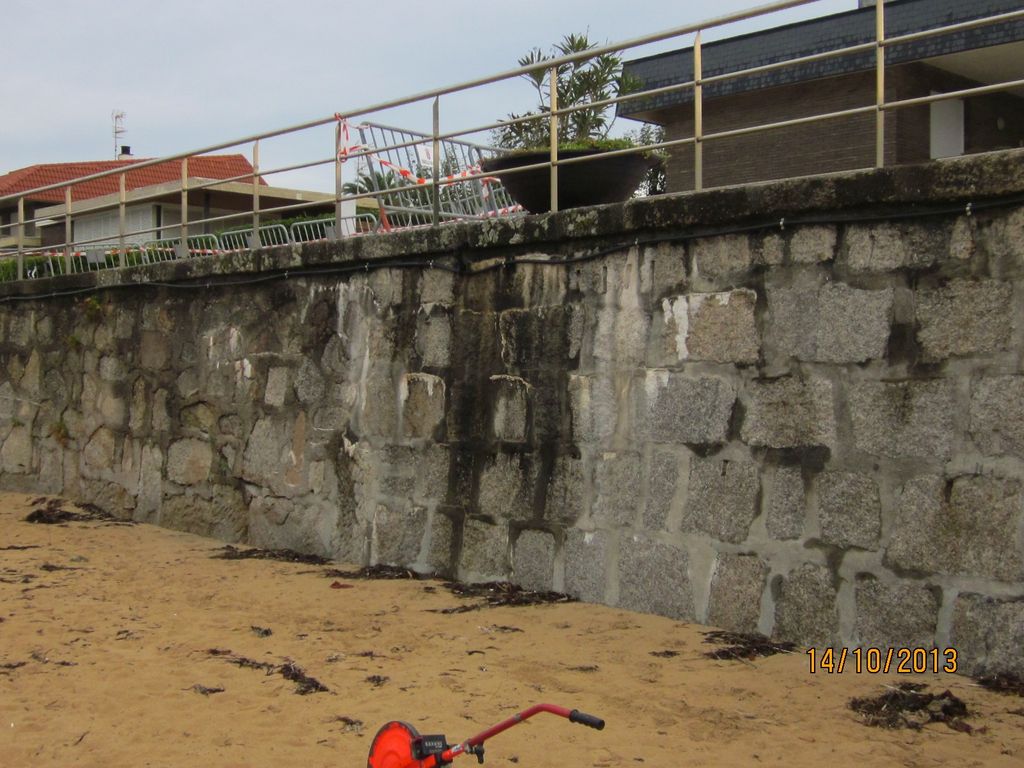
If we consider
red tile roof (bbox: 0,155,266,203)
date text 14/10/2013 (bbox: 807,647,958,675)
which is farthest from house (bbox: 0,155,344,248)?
date text 14/10/2013 (bbox: 807,647,958,675)

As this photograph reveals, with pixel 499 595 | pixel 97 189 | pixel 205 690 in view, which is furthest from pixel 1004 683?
pixel 97 189

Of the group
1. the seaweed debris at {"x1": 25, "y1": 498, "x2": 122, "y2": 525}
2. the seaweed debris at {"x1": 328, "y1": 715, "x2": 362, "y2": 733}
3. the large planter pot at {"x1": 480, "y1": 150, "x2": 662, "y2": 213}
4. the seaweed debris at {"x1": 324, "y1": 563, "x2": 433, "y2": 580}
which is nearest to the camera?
the seaweed debris at {"x1": 328, "y1": 715, "x2": 362, "y2": 733}

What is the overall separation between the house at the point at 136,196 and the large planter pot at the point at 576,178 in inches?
554

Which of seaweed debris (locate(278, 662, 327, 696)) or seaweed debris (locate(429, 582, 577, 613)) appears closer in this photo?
seaweed debris (locate(278, 662, 327, 696))

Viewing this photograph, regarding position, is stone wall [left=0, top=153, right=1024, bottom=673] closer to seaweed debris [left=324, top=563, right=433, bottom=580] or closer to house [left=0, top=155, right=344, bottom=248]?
seaweed debris [left=324, top=563, right=433, bottom=580]

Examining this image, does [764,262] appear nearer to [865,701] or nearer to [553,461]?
[553,461]

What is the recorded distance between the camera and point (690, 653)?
5.08 m

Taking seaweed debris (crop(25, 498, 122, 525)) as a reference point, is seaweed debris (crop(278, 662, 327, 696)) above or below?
below

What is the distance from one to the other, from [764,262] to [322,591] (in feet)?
10.3

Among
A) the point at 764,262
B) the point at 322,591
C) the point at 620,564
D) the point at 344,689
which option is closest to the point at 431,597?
the point at 322,591

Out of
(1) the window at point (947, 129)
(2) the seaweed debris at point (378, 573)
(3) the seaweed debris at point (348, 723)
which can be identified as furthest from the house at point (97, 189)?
(3) the seaweed debris at point (348, 723)

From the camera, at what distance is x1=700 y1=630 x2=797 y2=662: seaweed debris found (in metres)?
5.00

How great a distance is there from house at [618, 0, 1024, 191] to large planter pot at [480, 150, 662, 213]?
481 cm

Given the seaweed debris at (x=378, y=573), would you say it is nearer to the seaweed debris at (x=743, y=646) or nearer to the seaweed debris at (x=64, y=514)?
the seaweed debris at (x=743, y=646)
